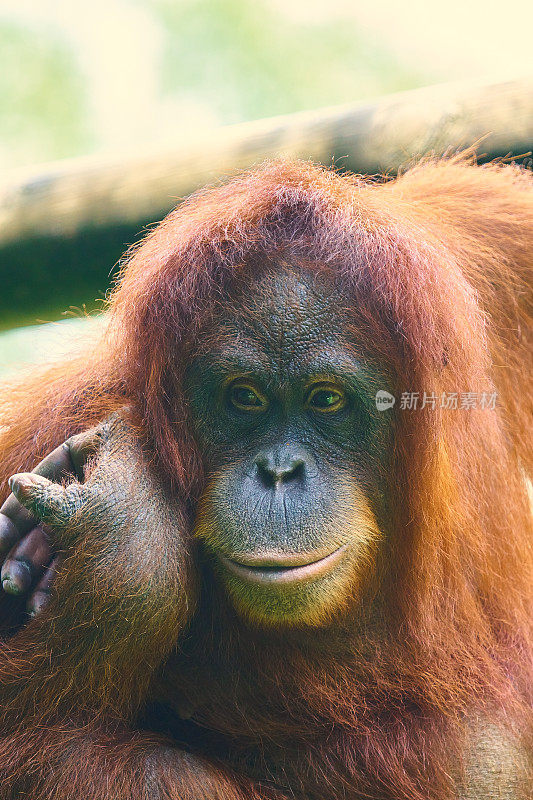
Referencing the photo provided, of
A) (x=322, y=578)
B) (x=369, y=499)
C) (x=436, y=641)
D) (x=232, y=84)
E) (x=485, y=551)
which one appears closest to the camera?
(x=322, y=578)

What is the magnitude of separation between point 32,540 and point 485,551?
996 millimetres

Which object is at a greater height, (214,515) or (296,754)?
(214,515)

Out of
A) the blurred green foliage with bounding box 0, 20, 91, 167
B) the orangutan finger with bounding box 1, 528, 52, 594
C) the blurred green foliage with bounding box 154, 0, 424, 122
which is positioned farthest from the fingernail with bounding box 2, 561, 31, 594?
the blurred green foliage with bounding box 154, 0, 424, 122

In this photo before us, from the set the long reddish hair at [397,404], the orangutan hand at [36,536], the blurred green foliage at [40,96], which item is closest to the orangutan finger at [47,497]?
the orangutan hand at [36,536]

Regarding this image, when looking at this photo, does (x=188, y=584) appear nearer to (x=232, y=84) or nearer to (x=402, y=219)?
(x=402, y=219)

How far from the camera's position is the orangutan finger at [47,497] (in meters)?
1.48

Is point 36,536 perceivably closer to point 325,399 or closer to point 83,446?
point 83,446

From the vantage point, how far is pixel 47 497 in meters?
1.49

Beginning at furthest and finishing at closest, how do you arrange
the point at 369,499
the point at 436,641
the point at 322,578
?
the point at 436,641, the point at 369,499, the point at 322,578

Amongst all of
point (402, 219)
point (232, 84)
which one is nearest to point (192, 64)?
point (232, 84)

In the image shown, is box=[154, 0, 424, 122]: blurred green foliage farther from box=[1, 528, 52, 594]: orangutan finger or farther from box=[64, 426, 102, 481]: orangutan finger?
box=[1, 528, 52, 594]: orangutan finger

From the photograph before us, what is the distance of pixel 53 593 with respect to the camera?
59.9 inches

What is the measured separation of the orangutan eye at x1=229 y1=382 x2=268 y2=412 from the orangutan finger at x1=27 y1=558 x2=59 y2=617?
46 centimetres

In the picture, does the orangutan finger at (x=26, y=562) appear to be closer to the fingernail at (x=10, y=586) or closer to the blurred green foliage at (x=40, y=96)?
the fingernail at (x=10, y=586)
